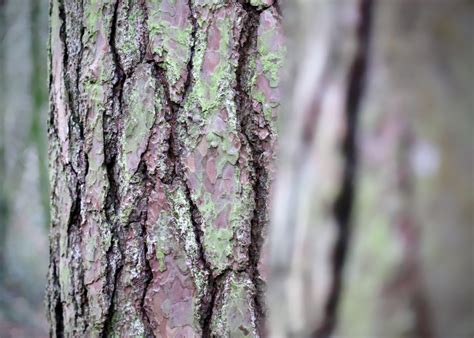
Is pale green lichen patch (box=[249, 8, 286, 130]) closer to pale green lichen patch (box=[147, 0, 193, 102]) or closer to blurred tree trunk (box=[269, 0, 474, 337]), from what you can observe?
pale green lichen patch (box=[147, 0, 193, 102])

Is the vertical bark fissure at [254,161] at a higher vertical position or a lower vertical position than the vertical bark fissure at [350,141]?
higher

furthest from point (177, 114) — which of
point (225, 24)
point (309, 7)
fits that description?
point (309, 7)

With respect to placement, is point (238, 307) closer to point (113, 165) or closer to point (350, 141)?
point (113, 165)

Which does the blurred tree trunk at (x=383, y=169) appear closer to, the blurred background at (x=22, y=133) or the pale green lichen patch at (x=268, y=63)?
the pale green lichen patch at (x=268, y=63)

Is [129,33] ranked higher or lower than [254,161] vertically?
higher

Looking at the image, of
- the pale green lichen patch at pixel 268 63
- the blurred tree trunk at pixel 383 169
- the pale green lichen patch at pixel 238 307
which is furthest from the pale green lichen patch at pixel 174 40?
the blurred tree trunk at pixel 383 169

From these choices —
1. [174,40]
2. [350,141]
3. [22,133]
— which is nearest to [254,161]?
[174,40]

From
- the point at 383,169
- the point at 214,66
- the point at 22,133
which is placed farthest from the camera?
the point at 22,133

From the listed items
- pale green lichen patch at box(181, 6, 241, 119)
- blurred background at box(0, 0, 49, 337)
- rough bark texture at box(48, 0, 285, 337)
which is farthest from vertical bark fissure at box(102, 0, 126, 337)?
blurred background at box(0, 0, 49, 337)
